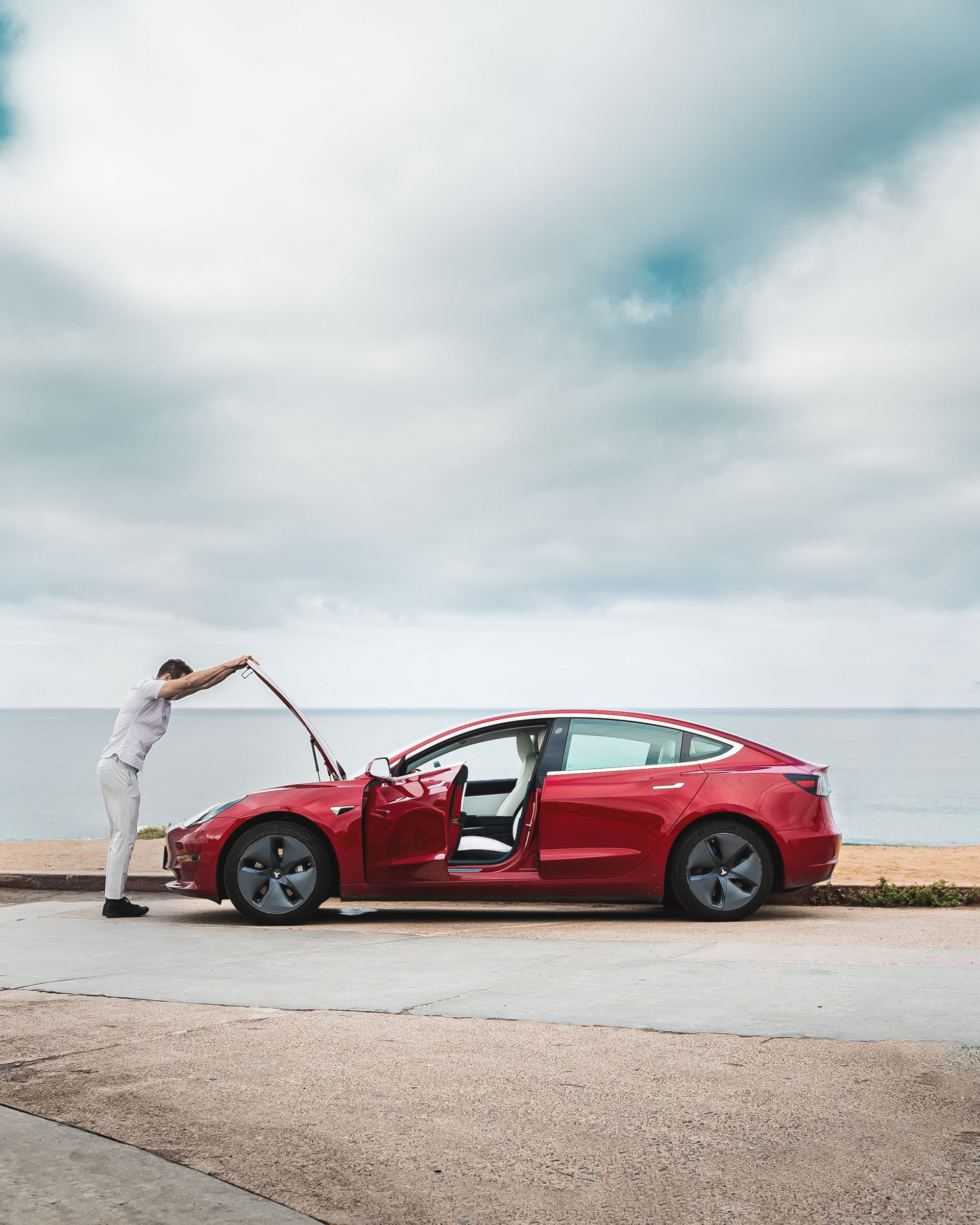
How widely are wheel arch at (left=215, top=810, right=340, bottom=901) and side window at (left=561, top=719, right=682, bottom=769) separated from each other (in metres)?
1.83

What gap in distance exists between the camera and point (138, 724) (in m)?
8.87

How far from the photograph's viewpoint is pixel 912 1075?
12.8ft

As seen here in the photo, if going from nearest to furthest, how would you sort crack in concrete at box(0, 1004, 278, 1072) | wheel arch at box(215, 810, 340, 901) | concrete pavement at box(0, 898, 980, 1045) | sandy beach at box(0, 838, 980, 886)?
1. crack in concrete at box(0, 1004, 278, 1072)
2. concrete pavement at box(0, 898, 980, 1045)
3. wheel arch at box(215, 810, 340, 901)
4. sandy beach at box(0, 838, 980, 886)

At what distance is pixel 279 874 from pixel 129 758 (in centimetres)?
155

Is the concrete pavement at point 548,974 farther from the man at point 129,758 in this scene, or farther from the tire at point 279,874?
the man at point 129,758

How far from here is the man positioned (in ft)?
28.5

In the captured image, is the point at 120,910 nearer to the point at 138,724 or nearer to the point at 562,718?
the point at 138,724

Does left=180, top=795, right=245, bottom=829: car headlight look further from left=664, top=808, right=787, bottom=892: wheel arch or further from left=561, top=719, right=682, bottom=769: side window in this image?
left=664, top=808, right=787, bottom=892: wheel arch

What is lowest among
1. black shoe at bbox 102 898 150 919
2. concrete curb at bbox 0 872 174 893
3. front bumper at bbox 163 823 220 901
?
concrete curb at bbox 0 872 174 893

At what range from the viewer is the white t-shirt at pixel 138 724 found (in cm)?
875

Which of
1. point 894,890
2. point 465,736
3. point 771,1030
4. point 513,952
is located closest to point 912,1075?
point 771,1030

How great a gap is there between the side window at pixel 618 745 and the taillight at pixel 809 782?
2.75 feet

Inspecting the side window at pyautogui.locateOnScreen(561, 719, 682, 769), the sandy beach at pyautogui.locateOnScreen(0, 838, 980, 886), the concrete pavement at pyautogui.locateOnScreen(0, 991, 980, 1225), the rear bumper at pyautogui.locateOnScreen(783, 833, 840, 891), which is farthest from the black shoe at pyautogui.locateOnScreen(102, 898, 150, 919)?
the rear bumper at pyautogui.locateOnScreen(783, 833, 840, 891)

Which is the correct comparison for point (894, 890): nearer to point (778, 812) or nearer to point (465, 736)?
point (778, 812)
